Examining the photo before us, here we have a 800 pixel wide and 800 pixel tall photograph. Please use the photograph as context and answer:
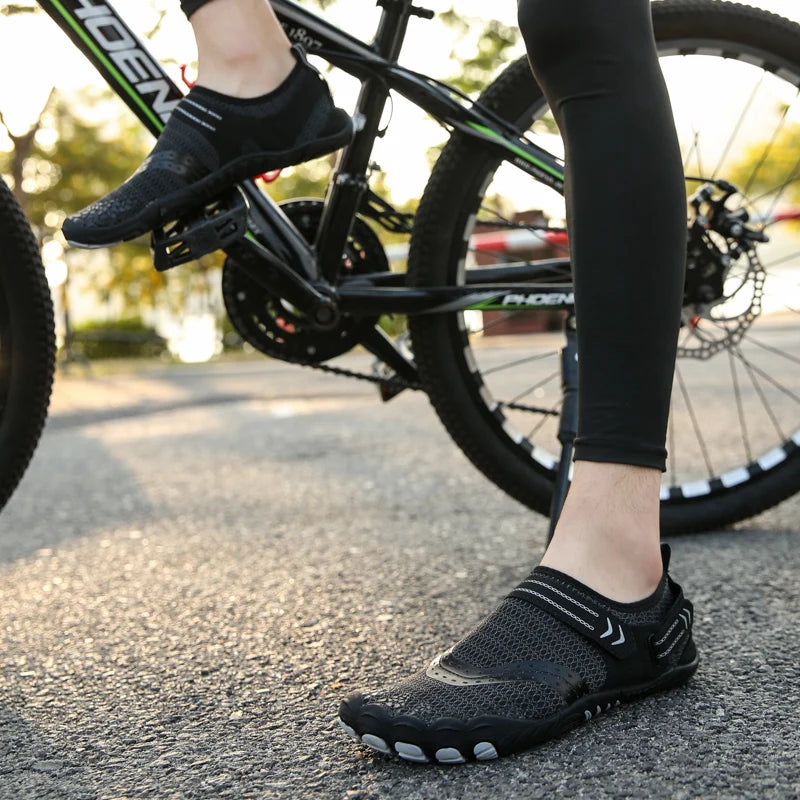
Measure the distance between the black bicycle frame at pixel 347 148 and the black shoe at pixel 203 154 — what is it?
0.71ft

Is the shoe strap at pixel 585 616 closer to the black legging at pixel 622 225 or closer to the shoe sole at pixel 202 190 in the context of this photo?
the black legging at pixel 622 225

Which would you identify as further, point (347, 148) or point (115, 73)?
point (347, 148)

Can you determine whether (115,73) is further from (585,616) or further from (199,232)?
(585,616)

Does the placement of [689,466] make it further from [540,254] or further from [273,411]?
[273,411]

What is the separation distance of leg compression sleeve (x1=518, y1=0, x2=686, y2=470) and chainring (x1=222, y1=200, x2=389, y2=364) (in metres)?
0.78

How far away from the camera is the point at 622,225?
117 centimetres

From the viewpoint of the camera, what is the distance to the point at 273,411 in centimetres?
552

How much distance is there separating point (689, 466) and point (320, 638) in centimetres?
185

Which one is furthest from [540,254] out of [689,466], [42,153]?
[42,153]

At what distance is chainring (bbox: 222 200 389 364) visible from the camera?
1905 mm

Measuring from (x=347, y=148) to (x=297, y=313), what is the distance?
1.05ft

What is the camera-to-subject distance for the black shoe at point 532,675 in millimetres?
1026

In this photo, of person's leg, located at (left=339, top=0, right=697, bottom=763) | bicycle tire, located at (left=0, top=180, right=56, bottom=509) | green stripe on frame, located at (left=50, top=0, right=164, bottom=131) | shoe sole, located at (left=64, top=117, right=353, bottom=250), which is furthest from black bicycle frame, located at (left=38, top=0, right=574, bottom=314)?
person's leg, located at (left=339, top=0, right=697, bottom=763)

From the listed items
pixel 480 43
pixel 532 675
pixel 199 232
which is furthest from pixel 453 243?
pixel 480 43
